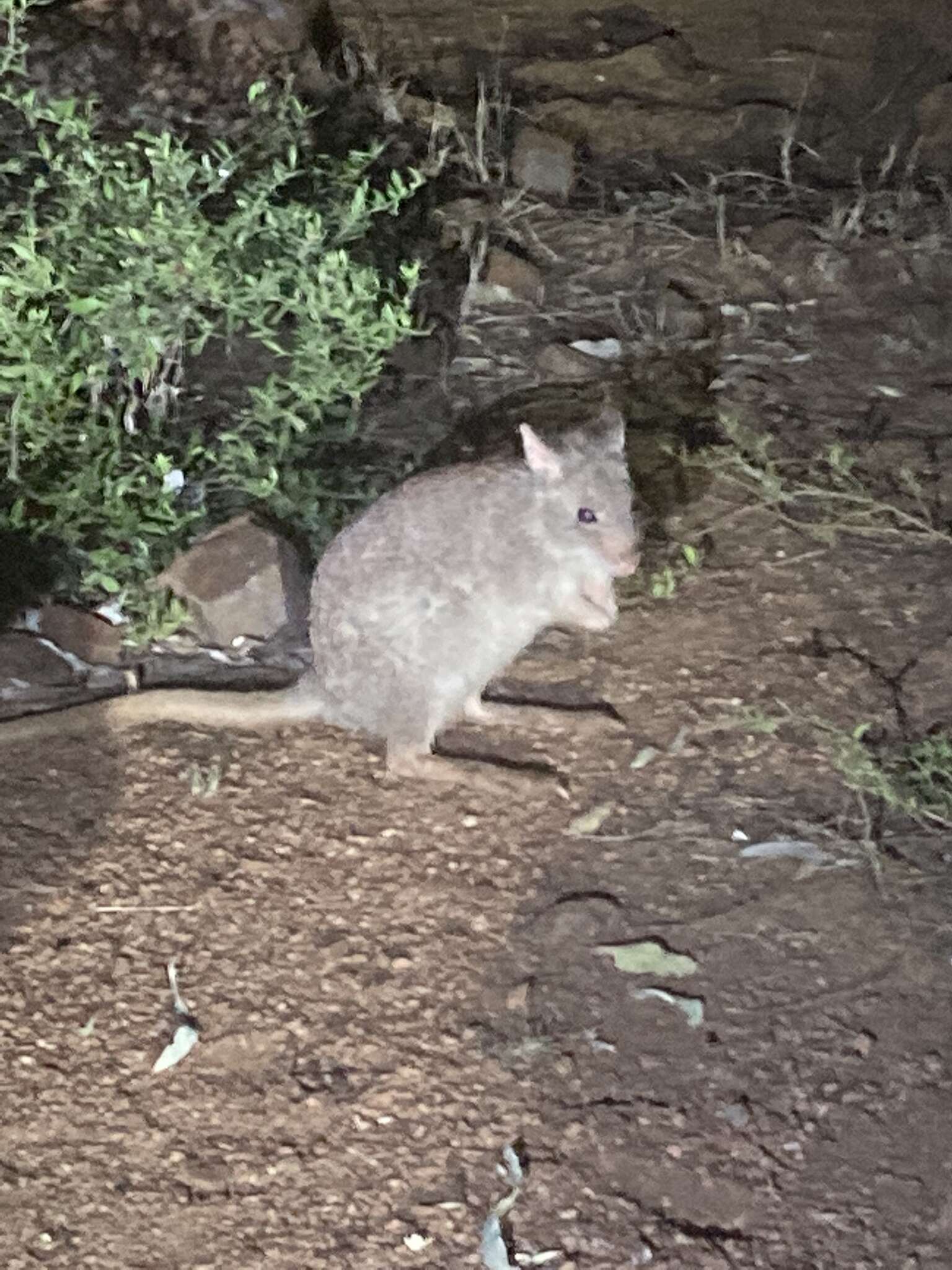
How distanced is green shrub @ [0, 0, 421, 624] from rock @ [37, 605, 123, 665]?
0.44 feet

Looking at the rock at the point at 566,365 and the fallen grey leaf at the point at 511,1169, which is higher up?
the rock at the point at 566,365

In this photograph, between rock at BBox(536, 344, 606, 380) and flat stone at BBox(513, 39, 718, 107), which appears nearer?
rock at BBox(536, 344, 606, 380)

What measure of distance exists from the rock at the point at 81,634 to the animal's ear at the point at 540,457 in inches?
54.3

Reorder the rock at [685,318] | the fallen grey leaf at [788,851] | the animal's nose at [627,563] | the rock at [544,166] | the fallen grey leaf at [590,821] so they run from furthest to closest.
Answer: the rock at [544,166] < the rock at [685,318] < the animal's nose at [627,563] < the fallen grey leaf at [590,821] < the fallen grey leaf at [788,851]

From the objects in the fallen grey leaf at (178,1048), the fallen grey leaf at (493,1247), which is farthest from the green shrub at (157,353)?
the fallen grey leaf at (493,1247)

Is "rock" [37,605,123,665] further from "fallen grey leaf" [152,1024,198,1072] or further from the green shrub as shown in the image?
"fallen grey leaf" [152,1024,198,1072]

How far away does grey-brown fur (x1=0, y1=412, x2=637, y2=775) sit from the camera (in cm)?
356

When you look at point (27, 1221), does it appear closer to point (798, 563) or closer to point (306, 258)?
point (798, 563)

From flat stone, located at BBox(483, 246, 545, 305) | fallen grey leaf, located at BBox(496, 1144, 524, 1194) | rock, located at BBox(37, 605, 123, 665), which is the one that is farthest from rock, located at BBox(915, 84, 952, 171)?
fallen grey leaf, located at BBox(496, 1144, 524, 1194)

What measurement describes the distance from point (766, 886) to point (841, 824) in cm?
28

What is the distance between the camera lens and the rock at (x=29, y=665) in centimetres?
399

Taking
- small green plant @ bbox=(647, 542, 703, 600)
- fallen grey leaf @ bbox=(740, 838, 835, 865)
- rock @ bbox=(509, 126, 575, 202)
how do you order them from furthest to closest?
rock @ bbox=(509, 126, 575, 202), small green plant @ bbox=(647, 542, 703, 600), fallen grey leaf @ bbox=(740, 838, 835, 865)

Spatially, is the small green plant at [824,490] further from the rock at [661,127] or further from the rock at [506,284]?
the rock at [661,127]

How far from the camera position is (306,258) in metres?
4.92
